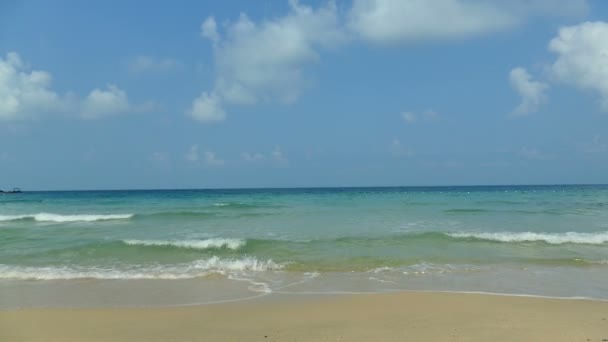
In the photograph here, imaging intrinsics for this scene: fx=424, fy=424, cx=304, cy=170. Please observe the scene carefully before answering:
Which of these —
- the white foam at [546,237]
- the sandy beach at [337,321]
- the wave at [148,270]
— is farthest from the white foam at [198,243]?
the white foam at [546,237]

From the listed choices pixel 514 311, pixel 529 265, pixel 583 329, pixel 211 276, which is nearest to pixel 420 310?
pixel 514 311

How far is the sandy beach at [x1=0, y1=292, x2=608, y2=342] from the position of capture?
210 inches

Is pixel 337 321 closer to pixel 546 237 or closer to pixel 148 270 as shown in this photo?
pixel 148 270

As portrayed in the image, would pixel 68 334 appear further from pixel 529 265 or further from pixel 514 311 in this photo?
pixel 529 265

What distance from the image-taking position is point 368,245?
13172mm

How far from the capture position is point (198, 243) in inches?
537

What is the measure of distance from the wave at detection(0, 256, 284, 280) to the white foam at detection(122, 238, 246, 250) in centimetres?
234

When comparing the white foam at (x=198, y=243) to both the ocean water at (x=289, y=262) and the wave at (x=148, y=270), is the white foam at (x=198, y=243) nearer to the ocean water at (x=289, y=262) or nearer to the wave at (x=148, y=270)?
the ocean water at (x=289, y=262)

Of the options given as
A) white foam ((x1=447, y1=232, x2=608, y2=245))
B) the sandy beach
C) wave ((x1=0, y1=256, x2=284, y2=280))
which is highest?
white foam ((x1=447, y1=232, x2=608, y2=245))

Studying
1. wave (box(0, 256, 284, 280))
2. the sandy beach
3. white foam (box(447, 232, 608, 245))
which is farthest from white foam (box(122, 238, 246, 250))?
white foam (box(447, 232, 608, 245))

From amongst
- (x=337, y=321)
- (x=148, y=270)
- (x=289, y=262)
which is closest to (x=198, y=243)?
(x=148, y=270)

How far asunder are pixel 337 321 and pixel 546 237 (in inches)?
466

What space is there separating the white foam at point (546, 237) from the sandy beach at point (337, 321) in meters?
8.02

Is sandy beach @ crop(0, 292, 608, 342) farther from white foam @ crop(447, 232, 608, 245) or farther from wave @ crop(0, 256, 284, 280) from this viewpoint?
white foam @ crop(447, 232, 608, 245)
